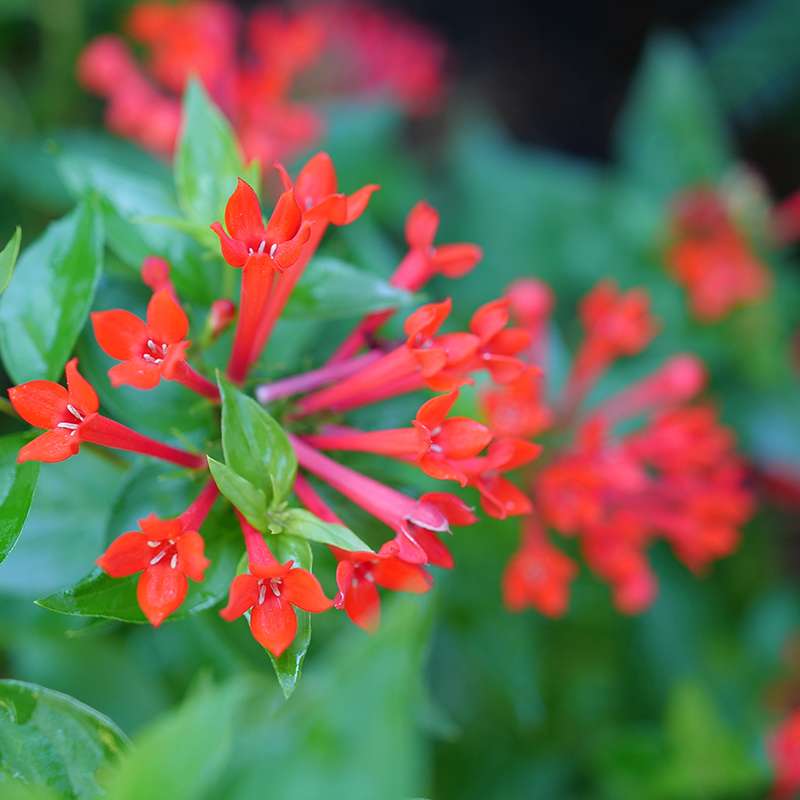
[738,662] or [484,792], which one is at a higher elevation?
[738,662]

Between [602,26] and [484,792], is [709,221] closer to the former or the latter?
[602,26]

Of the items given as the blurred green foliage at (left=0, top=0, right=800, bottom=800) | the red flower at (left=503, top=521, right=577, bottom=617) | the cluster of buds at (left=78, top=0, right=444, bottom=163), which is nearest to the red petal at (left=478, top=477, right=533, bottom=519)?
the blurred green foliage at (left=0, top=0, right=800, bottom=800)

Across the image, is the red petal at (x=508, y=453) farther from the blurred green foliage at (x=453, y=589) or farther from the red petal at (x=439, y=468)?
the blurred green foliage at (x=453, y=589)

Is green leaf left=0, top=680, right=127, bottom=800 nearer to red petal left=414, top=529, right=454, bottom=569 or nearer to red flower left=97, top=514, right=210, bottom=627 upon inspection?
red flower left=97, top=514, right=210, bottom=627

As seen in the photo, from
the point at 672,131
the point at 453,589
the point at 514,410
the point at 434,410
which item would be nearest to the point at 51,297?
the point at 434,410

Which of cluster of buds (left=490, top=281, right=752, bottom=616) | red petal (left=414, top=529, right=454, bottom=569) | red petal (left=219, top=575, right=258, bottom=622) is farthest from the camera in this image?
cluster of buds (left=490, top=281, right=752, bottom=616)

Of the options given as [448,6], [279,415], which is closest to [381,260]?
[279,415]
